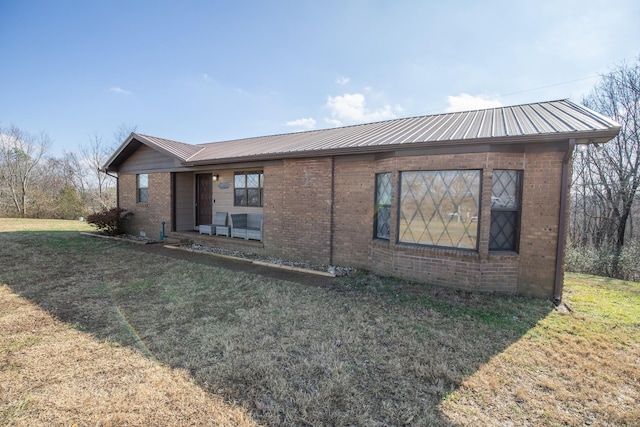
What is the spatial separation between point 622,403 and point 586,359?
81 cm

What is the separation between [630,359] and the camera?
347 centimetres

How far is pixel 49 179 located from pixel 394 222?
3365 centimetres

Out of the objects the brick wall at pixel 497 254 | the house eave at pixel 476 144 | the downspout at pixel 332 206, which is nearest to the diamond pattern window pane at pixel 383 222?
the brick wall at pixel 497 254

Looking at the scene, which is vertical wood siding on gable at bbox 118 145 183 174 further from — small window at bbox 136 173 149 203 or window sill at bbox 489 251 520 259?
window sill at bbox 489 251 520 259

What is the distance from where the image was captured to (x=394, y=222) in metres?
6.32

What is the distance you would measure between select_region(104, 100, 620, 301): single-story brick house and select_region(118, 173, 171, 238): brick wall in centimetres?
491

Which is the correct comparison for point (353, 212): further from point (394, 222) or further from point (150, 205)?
point (150, 205)

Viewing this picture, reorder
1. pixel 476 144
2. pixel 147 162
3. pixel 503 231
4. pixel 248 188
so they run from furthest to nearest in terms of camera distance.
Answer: pixel 147 162 < pixel 248 188 < pixel 503 231 < pixel 476 144

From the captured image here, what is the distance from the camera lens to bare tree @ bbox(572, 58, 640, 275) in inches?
573

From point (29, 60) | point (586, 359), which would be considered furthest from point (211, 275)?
point (29, 60)

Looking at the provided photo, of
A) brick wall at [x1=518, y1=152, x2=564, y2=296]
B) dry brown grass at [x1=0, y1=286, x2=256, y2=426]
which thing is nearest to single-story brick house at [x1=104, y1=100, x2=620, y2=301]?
brick wall at [x1=518, y1=152, x2=564, y2=296]

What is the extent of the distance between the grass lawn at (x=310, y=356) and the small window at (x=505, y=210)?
1120mm

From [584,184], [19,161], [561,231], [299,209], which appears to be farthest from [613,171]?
[19,161]

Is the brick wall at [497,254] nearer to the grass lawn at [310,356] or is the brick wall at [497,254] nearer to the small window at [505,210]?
the small window at [505,210]
